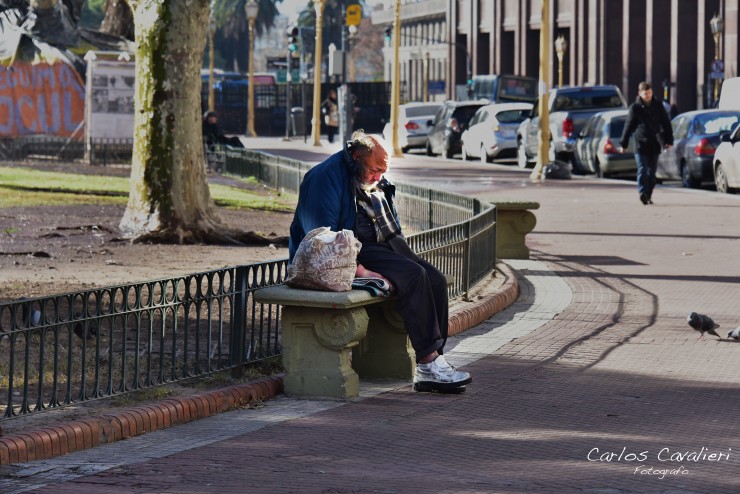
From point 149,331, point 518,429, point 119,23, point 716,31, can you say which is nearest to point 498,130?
point 119,23

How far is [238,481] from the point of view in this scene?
6.53m

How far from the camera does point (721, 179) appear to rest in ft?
87.2

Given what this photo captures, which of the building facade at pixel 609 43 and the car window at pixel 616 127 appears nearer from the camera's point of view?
the car window at pixel 616 127

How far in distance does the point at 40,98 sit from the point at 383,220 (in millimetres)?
27342

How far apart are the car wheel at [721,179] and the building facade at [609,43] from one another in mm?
27370

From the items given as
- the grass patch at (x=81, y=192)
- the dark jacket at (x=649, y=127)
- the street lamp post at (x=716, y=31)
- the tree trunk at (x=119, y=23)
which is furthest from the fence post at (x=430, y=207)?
the street lamp post at (x=716, y=31)

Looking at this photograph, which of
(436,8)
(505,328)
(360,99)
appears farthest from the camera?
(436,8)

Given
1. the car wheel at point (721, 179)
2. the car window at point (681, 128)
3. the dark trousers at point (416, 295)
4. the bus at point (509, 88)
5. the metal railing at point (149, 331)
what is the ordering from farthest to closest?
the bus at point (509, 88) < the car window at point (681, 128) < the car wheel at point (721, 179) < the dark trousers at point (416, 295) < the metal railing at point (149, 331)

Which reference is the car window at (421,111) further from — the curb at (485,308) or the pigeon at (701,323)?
the pigeon at (701,323)

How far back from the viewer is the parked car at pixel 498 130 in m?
39.8

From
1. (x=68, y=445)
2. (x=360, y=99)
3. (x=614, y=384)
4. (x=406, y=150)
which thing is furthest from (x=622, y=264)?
(x=360, y=99)

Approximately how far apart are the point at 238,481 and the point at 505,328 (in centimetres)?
520

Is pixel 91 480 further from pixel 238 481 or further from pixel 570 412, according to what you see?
pixel 570 412
